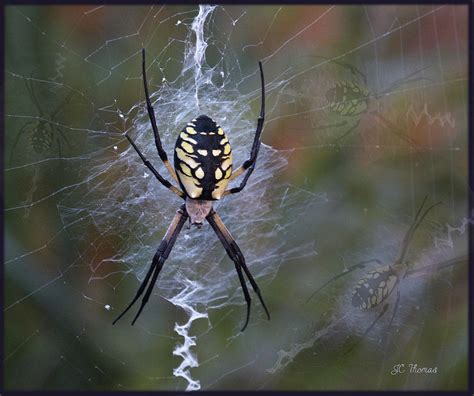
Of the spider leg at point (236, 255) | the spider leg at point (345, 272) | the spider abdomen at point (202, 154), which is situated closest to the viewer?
the spider abdomen at point (202, 154)

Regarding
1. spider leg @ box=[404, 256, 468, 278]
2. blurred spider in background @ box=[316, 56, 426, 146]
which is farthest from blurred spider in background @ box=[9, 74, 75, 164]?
spider leg @ box=[404, 256, 468, 278]

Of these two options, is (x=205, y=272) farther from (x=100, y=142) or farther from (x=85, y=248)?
(x=100, y=142)

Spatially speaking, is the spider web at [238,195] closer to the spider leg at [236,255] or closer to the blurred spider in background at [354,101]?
the blurred spider in background at [354,101]

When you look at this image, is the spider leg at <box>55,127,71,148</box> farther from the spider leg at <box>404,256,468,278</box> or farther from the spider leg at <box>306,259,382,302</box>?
the spider leg at <box>404,256,468,278</box>

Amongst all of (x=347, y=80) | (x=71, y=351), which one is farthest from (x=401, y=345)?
(x=71, y=351)

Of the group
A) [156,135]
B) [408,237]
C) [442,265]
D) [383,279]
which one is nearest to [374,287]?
[383,279]

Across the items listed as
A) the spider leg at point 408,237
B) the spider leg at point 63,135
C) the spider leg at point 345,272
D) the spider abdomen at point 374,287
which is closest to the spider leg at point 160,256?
the spider leg at point 63,135

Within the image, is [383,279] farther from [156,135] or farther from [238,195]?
[156,135]
